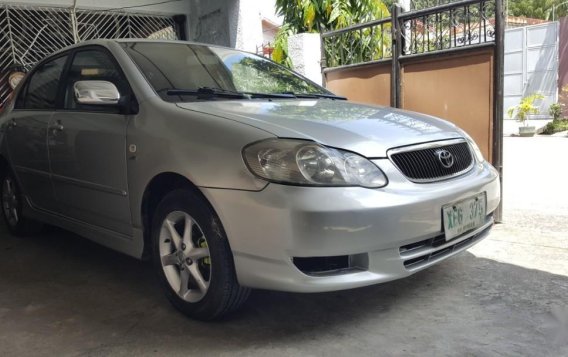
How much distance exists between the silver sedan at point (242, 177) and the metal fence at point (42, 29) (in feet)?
15.7

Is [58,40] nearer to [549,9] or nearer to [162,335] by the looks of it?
[162,335]

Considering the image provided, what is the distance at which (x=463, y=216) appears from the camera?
2787 millimetres

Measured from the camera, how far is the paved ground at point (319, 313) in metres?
2.53

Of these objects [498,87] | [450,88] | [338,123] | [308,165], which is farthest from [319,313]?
[450,88]

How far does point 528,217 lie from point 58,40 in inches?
Result: 282

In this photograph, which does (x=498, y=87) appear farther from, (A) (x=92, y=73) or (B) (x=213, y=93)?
(A) (x=92, y=73)

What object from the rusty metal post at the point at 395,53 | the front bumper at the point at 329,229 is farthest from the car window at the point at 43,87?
the rusty metal post at the point at 395,53

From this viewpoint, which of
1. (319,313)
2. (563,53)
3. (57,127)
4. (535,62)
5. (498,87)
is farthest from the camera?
(535,62)

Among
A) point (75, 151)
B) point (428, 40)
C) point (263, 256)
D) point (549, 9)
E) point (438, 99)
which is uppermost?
point (549, 9)

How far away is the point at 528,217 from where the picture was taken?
4.62 meters

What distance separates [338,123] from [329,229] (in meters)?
0.67

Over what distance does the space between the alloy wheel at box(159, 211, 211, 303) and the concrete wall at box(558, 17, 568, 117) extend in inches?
583

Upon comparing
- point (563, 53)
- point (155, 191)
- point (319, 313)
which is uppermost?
point (563, 53)

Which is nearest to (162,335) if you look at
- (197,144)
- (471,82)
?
(197,144)
